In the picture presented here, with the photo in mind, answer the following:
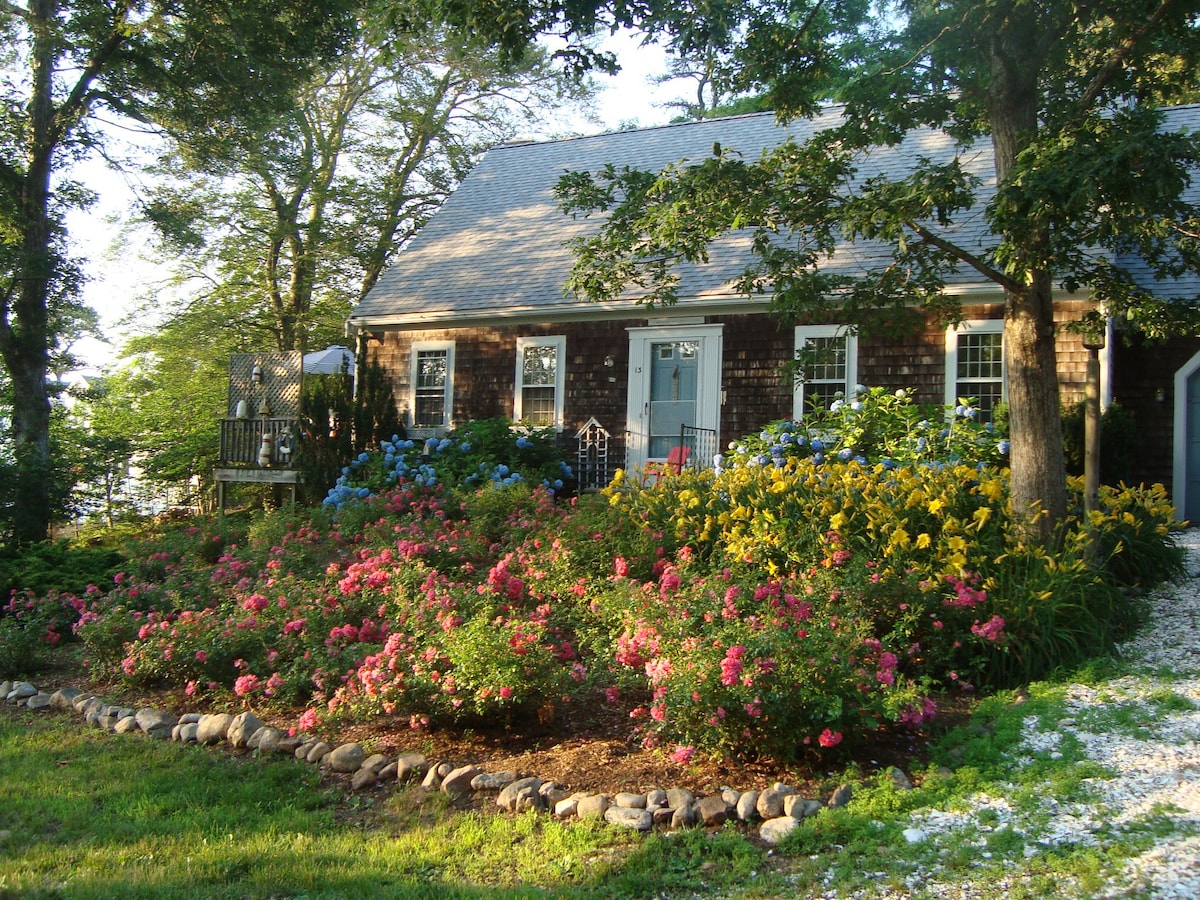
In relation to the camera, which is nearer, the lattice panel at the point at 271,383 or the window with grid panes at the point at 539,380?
the window with grid panes at the point at 539,380

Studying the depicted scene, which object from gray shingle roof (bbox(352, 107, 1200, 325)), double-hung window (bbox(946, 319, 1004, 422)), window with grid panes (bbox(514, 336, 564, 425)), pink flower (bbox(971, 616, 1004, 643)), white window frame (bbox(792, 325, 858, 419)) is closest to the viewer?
pink flower (bbox(971, 616, 1004, 643))

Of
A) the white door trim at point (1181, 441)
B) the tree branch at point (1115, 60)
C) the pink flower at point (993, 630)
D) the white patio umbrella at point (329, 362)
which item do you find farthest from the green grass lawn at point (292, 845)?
the white patio umbrella at point (329, 362)

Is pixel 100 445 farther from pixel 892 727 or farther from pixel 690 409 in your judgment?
pixel 892 727

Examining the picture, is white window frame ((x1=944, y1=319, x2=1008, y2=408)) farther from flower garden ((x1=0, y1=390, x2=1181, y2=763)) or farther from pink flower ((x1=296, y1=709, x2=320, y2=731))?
pink flower ((x1=296, y1=709, x2=320, y2=731))

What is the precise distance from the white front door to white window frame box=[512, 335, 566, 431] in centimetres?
110

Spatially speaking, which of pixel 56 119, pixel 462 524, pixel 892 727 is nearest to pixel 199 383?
pixel 56 119

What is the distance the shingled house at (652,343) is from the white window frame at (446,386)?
0.11 ft

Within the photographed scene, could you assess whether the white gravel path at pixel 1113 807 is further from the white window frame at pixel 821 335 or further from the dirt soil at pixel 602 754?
the white window frame at pixel 821 335

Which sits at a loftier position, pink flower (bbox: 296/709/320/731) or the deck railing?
the deck railing

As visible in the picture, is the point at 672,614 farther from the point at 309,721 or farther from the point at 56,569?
the point at 56,569

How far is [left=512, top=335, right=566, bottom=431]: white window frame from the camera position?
14.6 metres

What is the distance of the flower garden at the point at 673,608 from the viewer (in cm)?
450

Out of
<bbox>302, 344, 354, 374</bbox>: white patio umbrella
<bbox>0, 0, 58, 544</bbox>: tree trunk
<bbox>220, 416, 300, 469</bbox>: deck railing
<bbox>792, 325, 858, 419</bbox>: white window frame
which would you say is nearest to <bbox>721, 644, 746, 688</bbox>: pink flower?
<bbox>792, 325, 858, 419</bbox>: white window frame

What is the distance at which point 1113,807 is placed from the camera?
12.6 ft
